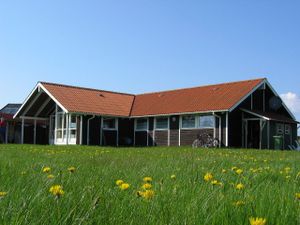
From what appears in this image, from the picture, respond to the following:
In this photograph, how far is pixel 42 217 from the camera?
1.94 metres

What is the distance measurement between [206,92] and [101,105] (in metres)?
7.40

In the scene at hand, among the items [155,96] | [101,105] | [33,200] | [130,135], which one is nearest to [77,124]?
[101,105]

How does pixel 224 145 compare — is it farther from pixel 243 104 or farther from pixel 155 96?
pixel 155 96

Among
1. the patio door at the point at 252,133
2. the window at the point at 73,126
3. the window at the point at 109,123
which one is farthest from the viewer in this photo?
the window at the point at 109,123

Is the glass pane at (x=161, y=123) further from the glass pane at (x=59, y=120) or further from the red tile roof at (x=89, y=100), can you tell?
the glass pane at (x=59, y=120)

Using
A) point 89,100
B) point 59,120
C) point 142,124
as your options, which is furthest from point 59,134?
point 142,124

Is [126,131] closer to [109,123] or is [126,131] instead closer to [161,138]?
[109,123]

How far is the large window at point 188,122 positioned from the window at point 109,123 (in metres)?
5.40

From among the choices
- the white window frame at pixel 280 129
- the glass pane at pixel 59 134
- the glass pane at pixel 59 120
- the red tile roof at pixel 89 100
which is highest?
the red tile roof at pixel 89 100

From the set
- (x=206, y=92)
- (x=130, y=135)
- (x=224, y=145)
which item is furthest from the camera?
(x=130, y=135)

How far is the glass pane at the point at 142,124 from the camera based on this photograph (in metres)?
31.2

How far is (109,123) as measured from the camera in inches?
1213

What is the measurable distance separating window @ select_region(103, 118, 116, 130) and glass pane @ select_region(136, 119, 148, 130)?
6.09ft

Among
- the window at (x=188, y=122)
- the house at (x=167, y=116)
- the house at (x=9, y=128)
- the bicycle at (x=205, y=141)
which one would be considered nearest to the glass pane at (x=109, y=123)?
the house at (x=167, y=116)
